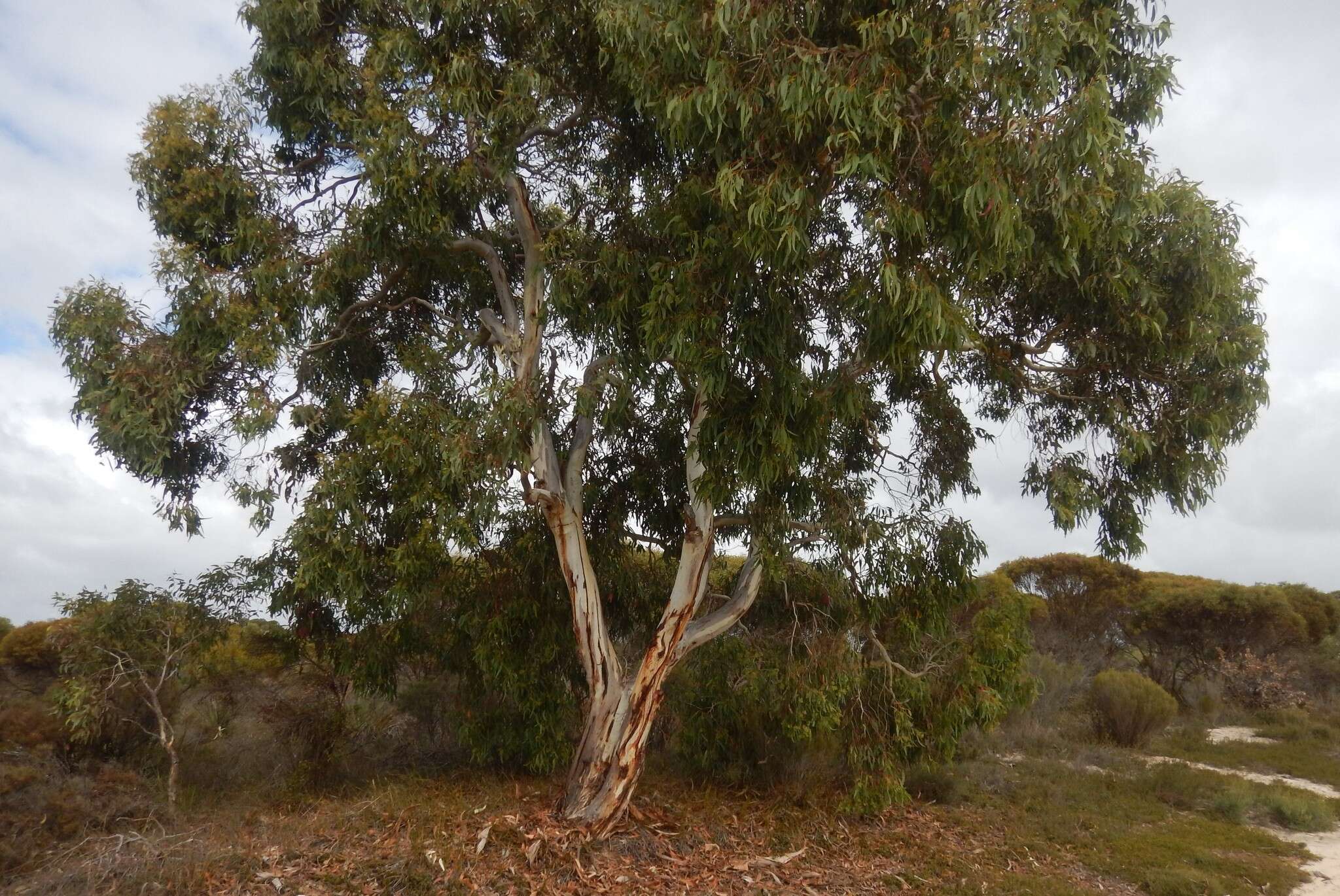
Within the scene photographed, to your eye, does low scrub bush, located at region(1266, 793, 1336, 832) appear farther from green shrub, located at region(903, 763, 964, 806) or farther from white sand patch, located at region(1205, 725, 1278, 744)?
white sand patch, located at region(1205, 725, 1278, 744)

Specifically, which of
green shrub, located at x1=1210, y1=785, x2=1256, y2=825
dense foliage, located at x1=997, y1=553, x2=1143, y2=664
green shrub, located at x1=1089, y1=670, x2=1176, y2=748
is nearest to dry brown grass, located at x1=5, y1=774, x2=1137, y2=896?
green shrub, located at x1=1210, y1=785, x2=1256, y2=825

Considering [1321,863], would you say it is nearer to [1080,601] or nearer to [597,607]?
[597,607]

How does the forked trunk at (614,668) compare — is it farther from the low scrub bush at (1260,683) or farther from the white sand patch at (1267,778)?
the low scrub bush at (1260,683)

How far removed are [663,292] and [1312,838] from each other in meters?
9.26

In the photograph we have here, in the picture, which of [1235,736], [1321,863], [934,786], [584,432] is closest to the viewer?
[584,432]

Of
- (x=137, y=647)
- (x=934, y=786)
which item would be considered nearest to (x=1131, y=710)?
(x=934, y=786)

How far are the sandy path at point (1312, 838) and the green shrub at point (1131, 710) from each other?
445 millimetres

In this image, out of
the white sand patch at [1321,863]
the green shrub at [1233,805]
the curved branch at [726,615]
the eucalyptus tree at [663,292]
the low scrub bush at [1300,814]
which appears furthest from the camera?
the green shrub at [1233,805]

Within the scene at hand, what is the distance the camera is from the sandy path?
26.1 feet

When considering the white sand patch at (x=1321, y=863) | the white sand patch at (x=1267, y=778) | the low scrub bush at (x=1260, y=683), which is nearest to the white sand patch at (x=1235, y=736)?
the low scrub bush at (x=1260, y=683)

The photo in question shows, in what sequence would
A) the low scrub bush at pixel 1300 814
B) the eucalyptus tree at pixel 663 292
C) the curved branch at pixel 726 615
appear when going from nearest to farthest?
the eucalyptus tree at pixel 663 292 → the curved branch at pixel 726 615 → the low scrub bush at pixel 1300 814

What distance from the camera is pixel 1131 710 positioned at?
13.7 m

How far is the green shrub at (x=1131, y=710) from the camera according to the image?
44.9ft

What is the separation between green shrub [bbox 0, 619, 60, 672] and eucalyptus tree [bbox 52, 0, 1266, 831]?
3649 millimetres
